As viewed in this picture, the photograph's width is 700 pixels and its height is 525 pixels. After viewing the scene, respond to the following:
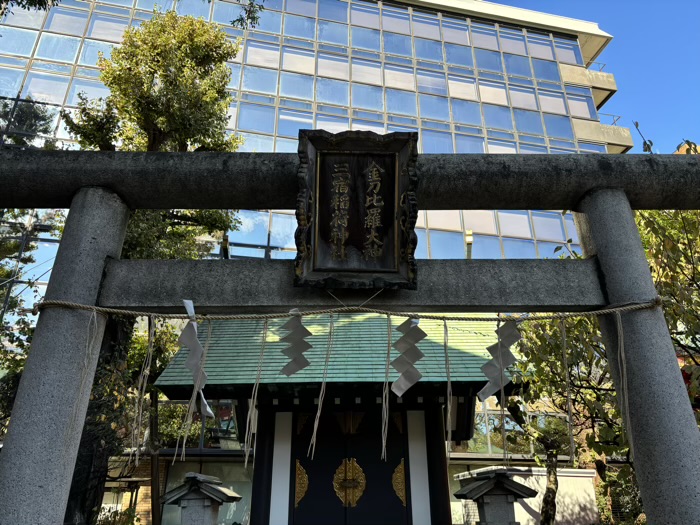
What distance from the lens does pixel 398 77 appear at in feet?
75.7

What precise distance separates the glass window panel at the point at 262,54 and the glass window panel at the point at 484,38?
1008 cm

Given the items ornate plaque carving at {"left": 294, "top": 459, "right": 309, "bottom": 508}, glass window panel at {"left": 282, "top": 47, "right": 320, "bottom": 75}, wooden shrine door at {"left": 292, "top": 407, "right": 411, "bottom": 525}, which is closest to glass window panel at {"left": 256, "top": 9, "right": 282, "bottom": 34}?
glass window panel at {"left": 282, "top": 47, "right": 320, "bottom": 75}

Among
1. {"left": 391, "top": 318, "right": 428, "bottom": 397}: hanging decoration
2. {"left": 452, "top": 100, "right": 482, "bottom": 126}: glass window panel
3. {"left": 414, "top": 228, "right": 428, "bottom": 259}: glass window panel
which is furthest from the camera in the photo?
{"left": 452, "top": 100, "right": 482, "bottom": 126}: glass window panel

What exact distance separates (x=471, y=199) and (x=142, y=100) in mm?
8822

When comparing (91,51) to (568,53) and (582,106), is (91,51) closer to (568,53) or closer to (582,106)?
(582,106)

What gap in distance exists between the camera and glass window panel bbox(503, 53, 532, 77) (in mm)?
24516

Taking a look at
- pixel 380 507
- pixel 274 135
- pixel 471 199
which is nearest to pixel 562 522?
pixel 380 507

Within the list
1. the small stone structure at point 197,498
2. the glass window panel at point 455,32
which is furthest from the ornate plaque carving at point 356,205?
the glass window panel at point 455,32

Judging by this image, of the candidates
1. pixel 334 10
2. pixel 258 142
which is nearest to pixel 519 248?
pixel 258 142

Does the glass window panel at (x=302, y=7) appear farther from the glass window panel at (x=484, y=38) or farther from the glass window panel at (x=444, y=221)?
the glass window panel at (x=444, y=221)

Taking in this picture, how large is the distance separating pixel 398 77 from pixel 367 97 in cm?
208

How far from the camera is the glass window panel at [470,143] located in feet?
71.4

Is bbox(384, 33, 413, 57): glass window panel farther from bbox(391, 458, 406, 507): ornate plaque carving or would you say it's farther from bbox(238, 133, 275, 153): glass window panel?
bbox(391, 458, 406, 507): ornate plaque carving

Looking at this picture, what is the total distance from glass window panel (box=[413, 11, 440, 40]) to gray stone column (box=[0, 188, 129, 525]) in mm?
23986
